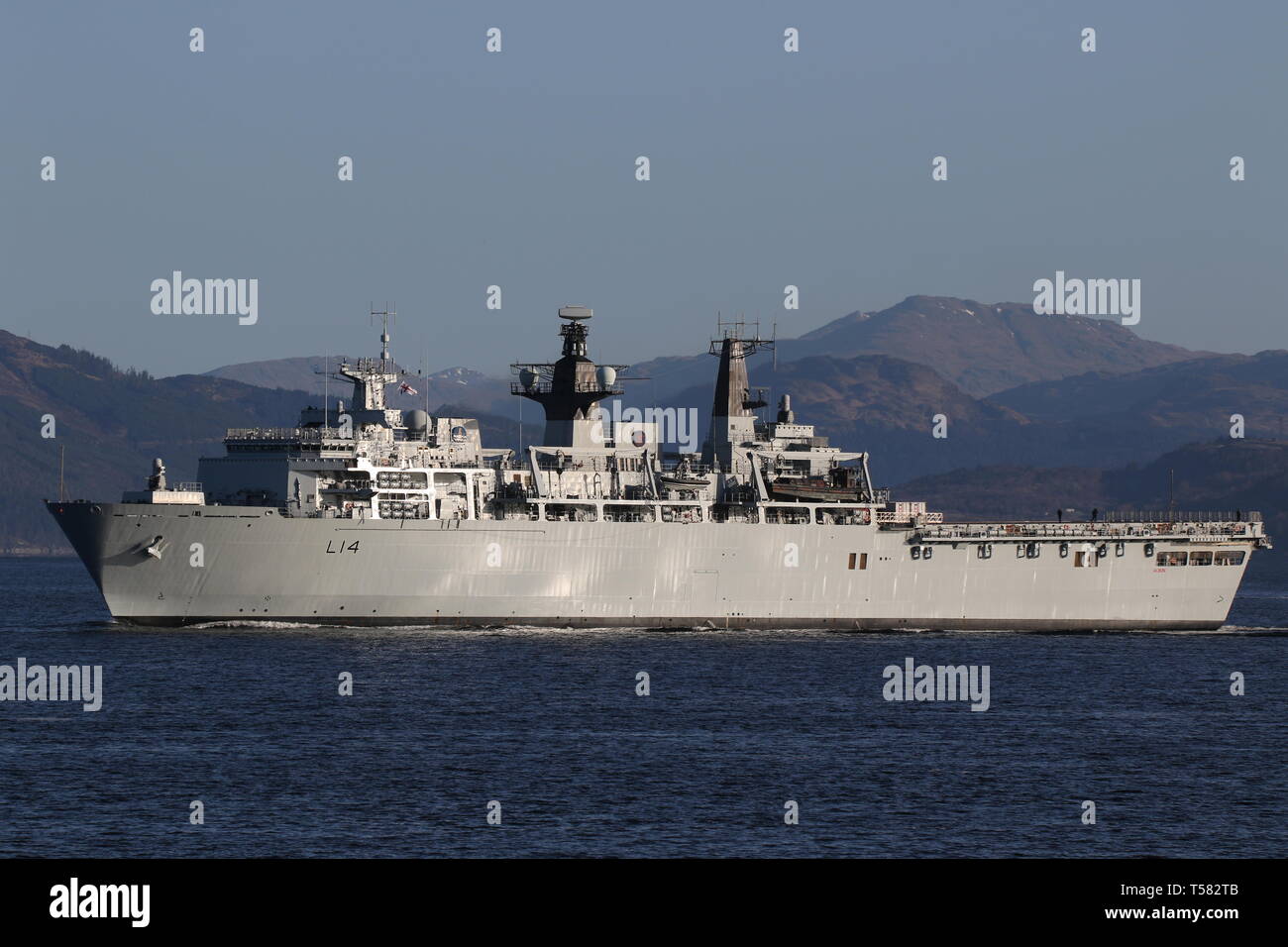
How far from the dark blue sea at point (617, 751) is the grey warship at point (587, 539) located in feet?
6.93

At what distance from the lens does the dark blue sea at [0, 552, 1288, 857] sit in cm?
3130

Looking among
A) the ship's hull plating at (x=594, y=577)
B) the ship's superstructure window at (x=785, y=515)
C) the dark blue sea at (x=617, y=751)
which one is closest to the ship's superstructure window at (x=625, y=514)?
the ship's hull plating at (x=594, y=577)

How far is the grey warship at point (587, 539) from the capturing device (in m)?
61.5

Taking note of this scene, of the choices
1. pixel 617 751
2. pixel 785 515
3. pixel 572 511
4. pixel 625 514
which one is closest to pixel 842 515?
pixel 785 515

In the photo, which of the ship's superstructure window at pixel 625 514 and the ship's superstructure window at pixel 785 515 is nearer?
the ship's superstructure window at pixel 625 514

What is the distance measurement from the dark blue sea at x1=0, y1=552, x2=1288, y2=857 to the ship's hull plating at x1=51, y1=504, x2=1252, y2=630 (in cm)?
153

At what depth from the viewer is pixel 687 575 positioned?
68.2 m

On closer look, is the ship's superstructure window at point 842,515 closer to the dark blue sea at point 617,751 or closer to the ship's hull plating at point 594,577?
the ship's hull plating at point 594,577

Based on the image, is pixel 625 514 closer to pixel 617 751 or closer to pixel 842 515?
pixel 842 515

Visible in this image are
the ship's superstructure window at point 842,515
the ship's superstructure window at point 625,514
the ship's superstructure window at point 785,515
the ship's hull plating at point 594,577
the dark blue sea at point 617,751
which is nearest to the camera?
the dark blue sea at point 617,751

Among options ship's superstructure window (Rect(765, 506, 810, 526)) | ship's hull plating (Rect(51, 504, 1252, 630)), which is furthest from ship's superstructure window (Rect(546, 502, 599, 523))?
ship's superstructure window (Rect(765, 506, 810, 526))

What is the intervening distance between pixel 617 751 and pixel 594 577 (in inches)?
1062

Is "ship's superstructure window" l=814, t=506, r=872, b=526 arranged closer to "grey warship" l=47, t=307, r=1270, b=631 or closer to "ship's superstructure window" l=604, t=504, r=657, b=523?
"grey warship" l=47, t=307, r=1270, b=631
